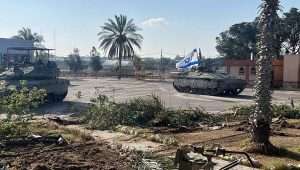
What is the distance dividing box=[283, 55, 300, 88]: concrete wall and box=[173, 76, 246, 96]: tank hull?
10.6 metres

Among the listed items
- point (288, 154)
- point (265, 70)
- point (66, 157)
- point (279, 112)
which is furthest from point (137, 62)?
point (66, 157)

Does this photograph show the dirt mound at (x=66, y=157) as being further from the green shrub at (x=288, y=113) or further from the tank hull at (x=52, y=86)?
the tank hull at (x=52, y=86)

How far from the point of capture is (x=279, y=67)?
43312mm

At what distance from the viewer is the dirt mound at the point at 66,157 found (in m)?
8.85

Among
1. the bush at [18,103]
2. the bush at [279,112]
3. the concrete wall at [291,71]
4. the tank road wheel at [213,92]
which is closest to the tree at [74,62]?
the concrete wall at [291,71]

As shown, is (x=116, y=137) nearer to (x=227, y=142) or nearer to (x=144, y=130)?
(x=144, y=130)

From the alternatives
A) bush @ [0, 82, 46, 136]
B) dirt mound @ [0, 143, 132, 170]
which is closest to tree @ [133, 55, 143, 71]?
bush @ [0, 82, 46, 136]

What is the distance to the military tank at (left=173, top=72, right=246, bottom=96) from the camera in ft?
102

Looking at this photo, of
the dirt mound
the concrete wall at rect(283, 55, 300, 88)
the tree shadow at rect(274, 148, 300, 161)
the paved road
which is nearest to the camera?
the dirt mound

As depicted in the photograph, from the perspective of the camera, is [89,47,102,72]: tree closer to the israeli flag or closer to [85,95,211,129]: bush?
the israeli flag

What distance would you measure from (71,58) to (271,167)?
8393 cm

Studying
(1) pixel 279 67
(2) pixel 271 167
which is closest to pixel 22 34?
(1) pixel 279 67

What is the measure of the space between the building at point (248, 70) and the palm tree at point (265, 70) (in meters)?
31.8

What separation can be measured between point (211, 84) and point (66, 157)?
2267cm
